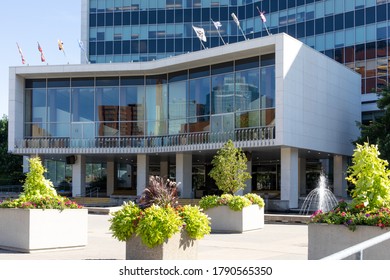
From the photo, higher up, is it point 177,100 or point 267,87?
point 267,87

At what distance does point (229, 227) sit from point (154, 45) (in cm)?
4787

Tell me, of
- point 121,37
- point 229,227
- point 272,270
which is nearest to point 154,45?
point 121,37

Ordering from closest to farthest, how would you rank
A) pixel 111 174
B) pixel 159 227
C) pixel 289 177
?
1. pixel 159 227
2. pixel 289 177
3. pixel 111 174

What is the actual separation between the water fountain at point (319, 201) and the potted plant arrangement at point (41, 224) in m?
19.7

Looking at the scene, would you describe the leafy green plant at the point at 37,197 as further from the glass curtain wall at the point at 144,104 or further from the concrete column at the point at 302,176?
the concrete column at the point at 302,176

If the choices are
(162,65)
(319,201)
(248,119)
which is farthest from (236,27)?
(319,201)

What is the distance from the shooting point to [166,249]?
10.9 m

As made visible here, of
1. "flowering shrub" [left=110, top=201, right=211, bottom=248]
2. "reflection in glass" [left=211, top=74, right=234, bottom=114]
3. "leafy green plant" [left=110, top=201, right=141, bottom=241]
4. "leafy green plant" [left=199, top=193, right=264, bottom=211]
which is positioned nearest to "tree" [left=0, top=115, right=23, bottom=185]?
"reflection in glass" [left=211, top=74, right=234, bottom=114]

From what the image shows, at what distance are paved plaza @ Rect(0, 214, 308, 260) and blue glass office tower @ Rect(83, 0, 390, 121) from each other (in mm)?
35822

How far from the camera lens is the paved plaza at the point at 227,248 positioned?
44.3 ft

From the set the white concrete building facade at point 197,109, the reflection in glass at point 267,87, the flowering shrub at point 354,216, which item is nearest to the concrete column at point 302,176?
the white concrete building facade at point 197,109

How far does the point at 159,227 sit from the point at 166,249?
1.43 feet

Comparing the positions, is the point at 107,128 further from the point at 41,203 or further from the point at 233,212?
the point at 41,203

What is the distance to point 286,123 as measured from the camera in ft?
110
